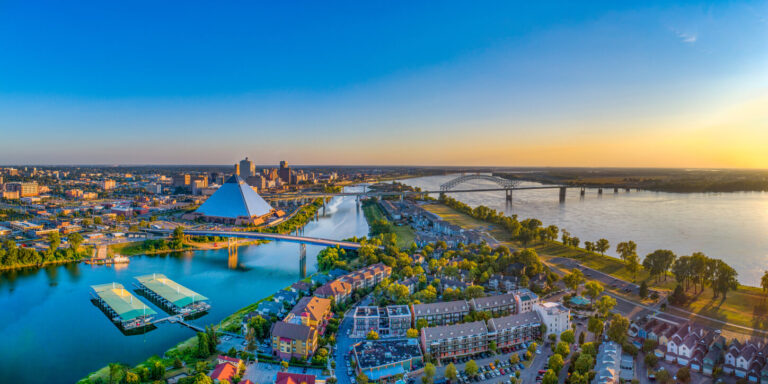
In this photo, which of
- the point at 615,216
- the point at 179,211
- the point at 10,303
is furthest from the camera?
the point at 179,211

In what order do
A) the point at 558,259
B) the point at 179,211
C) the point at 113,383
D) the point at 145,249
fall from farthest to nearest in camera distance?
the point at 179,211
the point at 145,249
the point at 558,259
the point at 113,383

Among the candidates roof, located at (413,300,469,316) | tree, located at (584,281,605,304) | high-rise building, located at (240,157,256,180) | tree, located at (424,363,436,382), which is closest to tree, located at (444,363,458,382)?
tree, located at (424,363,436,382)

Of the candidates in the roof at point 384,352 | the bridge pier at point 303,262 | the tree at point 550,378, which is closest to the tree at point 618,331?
the tree at point 550,378

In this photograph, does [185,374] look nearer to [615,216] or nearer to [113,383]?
[113,383]

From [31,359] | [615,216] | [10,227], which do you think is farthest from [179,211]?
[615,216]

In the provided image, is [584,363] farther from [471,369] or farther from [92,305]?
[92,305]

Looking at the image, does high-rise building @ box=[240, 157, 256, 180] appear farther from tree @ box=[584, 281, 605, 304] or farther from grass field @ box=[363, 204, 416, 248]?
tree @ box=[584, 281, 605, 304]

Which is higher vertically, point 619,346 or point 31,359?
point 619,346
